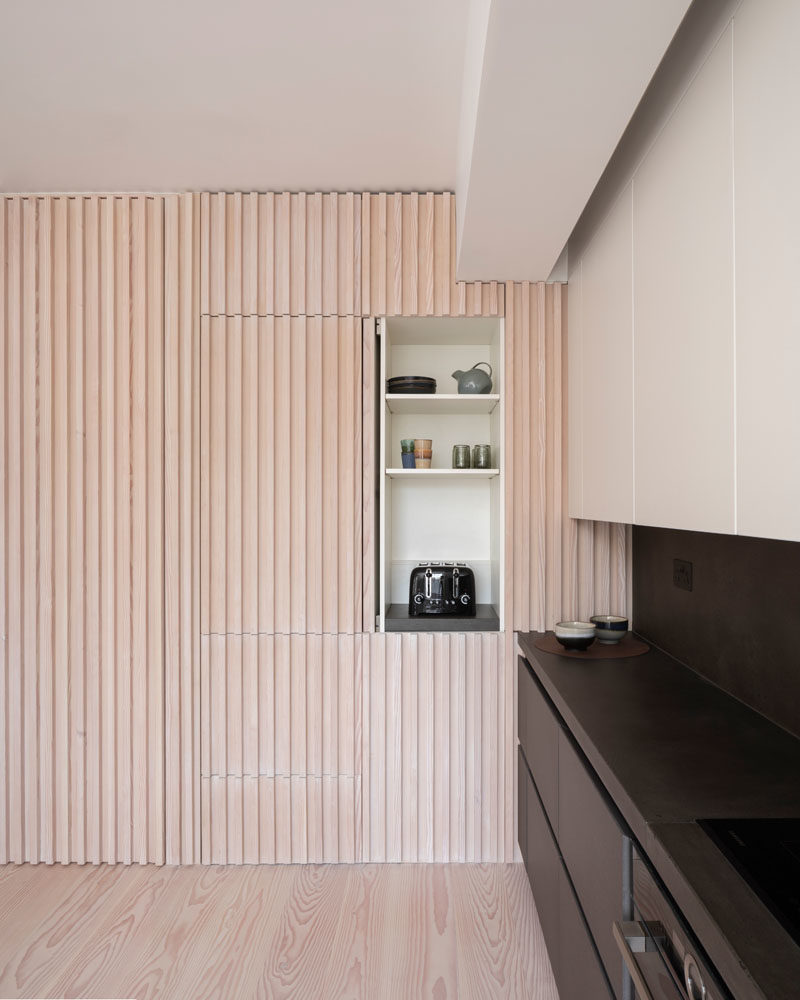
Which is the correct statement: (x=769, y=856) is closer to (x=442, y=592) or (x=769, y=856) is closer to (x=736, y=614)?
(x=736, y=614)

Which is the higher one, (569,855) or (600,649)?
(600,649)

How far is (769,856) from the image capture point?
3.54 feet

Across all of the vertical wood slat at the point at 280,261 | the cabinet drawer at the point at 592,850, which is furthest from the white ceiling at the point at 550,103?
the cabinet drawer at the point at 592,850

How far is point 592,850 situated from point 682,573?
1.06 m

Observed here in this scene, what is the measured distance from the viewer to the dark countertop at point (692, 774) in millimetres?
886

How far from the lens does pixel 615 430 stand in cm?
209

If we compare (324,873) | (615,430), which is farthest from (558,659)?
(324,873)

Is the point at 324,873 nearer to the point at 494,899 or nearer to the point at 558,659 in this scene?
the point at 494,899

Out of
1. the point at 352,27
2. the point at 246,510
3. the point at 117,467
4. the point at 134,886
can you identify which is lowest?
the point at 134,886

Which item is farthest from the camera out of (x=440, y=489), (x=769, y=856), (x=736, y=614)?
(x=440, y=489)

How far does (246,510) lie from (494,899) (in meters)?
1.73

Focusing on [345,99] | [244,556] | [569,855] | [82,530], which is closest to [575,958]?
[569,855]

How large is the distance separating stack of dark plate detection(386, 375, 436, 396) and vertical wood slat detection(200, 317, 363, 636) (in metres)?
0.17

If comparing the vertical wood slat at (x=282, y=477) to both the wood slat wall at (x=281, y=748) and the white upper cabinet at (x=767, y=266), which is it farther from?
the white upper cabinet at (x=767, y=266)
